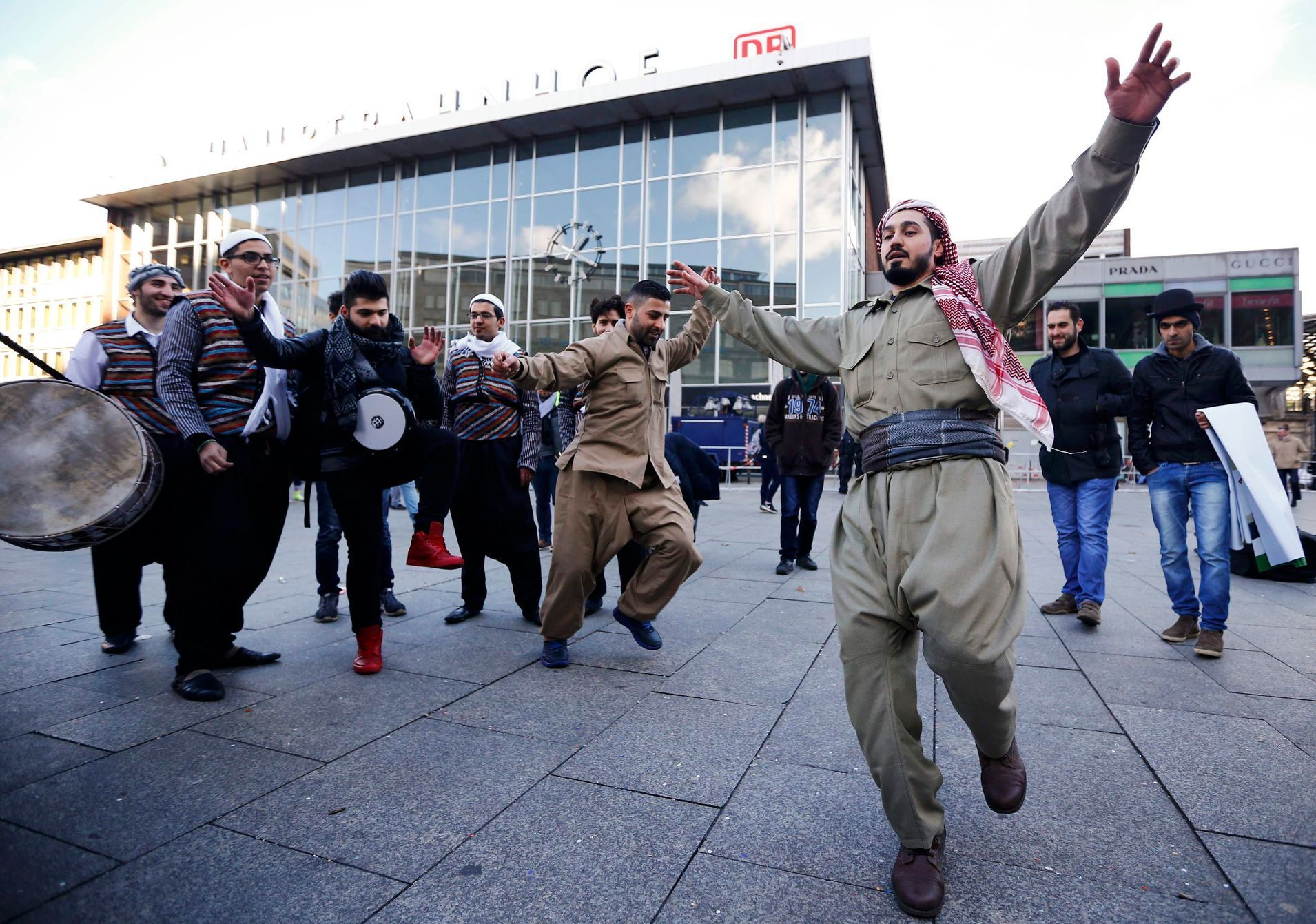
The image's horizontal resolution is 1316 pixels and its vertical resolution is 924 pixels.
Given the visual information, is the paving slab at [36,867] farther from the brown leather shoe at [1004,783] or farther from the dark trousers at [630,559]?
the dark trousers at [630,559]

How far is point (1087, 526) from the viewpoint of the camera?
512cm

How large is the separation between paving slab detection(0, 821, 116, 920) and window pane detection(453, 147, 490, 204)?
26.2 metres

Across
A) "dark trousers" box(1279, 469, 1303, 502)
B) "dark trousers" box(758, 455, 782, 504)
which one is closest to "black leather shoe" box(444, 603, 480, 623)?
"dark trousers" box(758, 455, 782, 504)

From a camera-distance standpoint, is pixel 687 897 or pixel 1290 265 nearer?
pixel 687 897

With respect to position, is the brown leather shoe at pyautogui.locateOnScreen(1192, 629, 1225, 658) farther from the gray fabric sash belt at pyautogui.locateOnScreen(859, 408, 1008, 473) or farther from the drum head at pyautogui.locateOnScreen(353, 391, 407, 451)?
the drum head at pyautogui.locateOnScreen(353, 391, 407, 451)

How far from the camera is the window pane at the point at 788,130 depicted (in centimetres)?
2250

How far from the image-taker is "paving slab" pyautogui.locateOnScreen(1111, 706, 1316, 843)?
93.7 inches

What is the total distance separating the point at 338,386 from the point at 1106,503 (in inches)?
187

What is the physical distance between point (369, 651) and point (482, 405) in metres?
1.75

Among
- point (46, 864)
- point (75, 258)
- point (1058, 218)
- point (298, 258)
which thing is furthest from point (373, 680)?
point (75, 258)

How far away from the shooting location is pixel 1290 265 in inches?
977

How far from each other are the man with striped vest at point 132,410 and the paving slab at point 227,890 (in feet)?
7.15

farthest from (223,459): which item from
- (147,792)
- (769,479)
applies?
(769,479)

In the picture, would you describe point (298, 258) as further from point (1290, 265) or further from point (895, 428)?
point (1290, 265)
